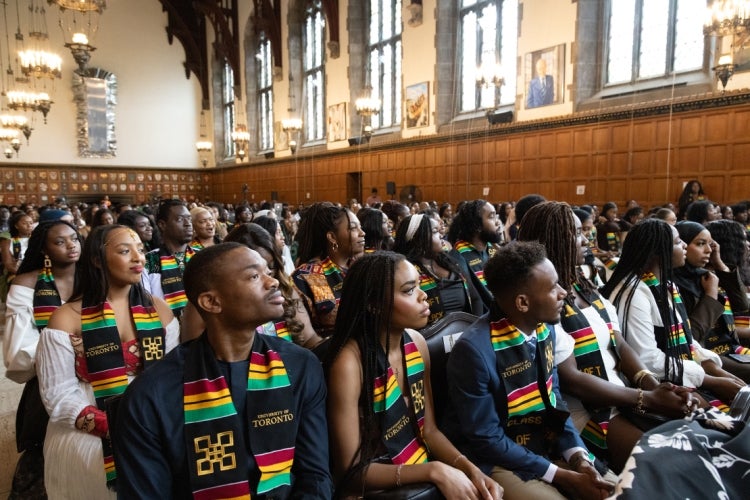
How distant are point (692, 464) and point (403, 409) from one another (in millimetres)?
923

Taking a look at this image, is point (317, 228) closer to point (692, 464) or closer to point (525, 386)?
point (525, 386)

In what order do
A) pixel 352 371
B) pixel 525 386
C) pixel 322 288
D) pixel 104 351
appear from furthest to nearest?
pixel 322 288, pixel 104 351, pixel 525 386, pixel 352 371

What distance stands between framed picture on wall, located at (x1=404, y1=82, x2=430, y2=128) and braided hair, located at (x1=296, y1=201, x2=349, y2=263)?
1236 centimetres

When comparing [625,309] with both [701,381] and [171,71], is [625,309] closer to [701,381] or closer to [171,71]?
[701,381]

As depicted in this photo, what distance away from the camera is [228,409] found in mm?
1425

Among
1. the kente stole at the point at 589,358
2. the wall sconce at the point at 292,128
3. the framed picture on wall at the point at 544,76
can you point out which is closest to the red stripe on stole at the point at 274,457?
the kente stole at the point at 589,358

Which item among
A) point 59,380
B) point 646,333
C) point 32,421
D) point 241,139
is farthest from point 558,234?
point 241,139

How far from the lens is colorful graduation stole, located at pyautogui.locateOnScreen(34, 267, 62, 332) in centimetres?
271

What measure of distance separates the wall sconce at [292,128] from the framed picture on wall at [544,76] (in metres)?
9.03

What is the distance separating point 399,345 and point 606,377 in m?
1.11

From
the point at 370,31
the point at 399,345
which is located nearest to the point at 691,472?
the point at 399,345

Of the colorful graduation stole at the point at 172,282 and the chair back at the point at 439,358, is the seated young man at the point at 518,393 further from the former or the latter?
the colorful graduation stole at the point at 172,282

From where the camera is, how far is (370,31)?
17484mm

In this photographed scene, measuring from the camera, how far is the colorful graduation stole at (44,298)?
2.71 m
